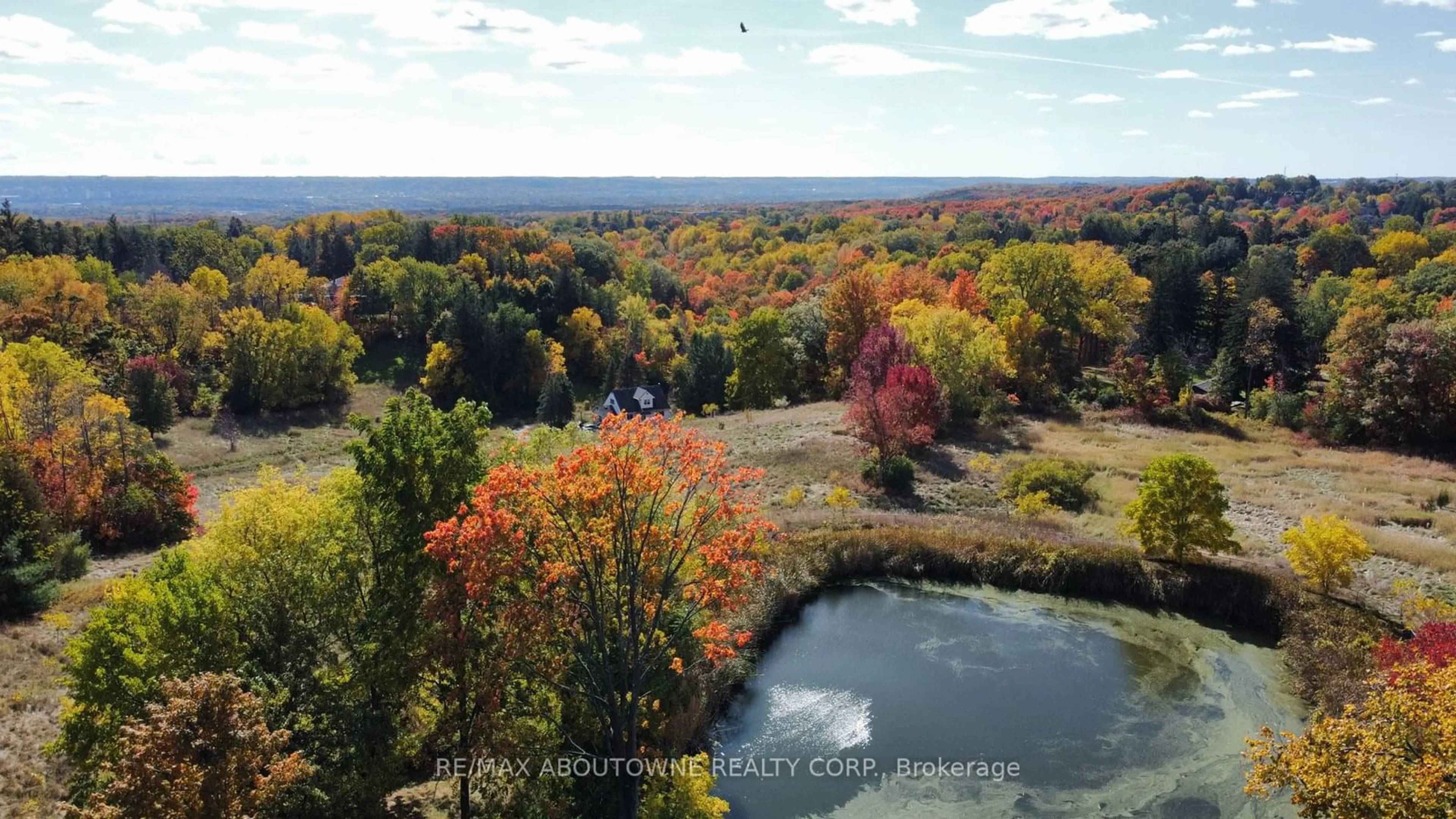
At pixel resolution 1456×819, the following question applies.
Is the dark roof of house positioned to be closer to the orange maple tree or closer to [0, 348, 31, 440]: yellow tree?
[0, 348, 31, 440]: yellow tree

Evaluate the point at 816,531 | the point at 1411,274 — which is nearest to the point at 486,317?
the point at 816,531

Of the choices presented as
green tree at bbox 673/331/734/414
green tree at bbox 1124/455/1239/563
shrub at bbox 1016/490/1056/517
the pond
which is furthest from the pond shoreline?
green tree at bbox 673/331/734/414

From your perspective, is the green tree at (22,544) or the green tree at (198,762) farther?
the green tree at (22,544)

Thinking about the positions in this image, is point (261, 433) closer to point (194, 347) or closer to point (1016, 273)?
point (194, 347)

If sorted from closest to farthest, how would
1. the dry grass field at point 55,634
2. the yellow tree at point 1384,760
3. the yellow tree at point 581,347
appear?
the yellow tree at point 1384,760
the dry grass field at point 55,634
the yellow tree at point 581,347

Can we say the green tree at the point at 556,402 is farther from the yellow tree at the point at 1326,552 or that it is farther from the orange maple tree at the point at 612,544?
the orange maple tree at the point at 612,544

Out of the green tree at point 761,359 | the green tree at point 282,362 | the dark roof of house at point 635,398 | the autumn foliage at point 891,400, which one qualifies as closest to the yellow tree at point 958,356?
the autumn foliage at point 891,400
